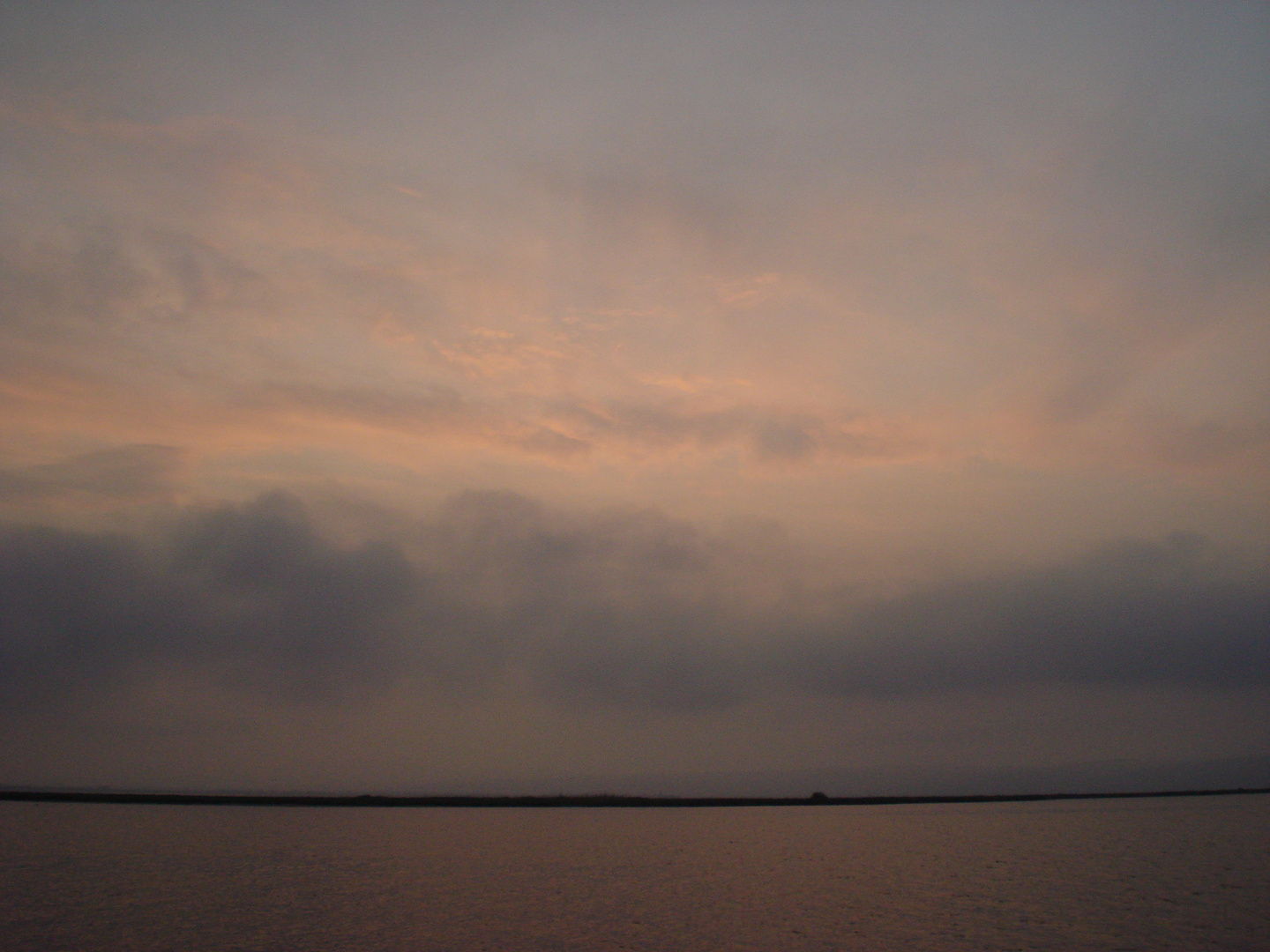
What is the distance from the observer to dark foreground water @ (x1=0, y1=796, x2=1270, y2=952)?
31000 millimetres

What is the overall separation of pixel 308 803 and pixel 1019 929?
435 feet

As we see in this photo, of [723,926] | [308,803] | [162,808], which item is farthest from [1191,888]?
[308,803]

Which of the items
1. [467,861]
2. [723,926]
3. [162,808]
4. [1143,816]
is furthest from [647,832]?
[1143,816]

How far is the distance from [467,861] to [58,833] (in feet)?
116

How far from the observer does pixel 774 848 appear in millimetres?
68312

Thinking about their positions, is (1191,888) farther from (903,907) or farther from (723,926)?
(723,926)

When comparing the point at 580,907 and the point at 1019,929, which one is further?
the point at 580,907

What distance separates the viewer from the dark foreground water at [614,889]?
3100 centimetres

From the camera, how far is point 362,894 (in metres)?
40.8

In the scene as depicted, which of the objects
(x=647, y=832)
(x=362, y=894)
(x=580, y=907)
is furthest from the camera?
(x=647, y=832)

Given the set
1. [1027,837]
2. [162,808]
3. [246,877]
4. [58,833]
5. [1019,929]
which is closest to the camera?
[1019,929]

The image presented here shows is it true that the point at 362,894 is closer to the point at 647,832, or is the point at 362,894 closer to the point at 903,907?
the point at 903,907

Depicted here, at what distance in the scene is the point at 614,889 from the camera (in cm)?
4391

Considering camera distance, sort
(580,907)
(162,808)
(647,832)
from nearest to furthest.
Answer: (580,907) → (647,832) → (162,808)
